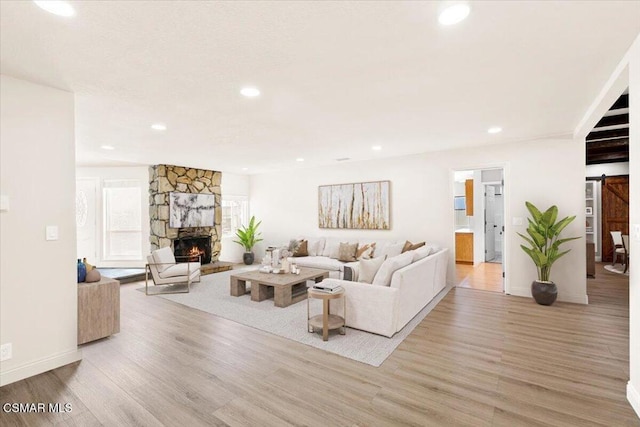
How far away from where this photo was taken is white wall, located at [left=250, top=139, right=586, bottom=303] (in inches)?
179

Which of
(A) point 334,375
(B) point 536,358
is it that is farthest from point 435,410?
(B) point 536,358

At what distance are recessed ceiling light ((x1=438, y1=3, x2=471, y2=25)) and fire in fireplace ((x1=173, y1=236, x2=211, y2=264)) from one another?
6.87 m

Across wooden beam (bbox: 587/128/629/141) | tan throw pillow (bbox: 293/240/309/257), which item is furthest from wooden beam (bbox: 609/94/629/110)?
tan throw pillow (bbox: 293/240/309/257)

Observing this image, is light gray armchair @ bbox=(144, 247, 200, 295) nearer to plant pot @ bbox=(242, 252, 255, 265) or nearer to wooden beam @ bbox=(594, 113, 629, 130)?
plant pot @ bbox=(242, 252, 255, 265)

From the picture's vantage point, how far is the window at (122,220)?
723 centimetres

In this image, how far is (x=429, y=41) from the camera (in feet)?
6.67

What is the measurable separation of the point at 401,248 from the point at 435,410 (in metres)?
3.70

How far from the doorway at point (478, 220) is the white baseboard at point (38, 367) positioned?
6.91 metres

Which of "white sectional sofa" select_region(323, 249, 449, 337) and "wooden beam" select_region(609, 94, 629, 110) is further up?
"wooden beam" select_region(609, 94, 629, 110)

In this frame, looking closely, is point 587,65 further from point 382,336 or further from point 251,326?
point 251,326

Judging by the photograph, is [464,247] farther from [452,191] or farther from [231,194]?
[231,194]

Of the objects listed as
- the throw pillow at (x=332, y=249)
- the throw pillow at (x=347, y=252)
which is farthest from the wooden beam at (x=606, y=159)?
the throw pillow at (x=332, y=249)

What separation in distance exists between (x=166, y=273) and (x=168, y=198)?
222cm

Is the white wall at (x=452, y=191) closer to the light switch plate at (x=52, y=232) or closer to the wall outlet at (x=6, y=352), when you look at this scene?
the light switch plate at (x=52, y=232)
